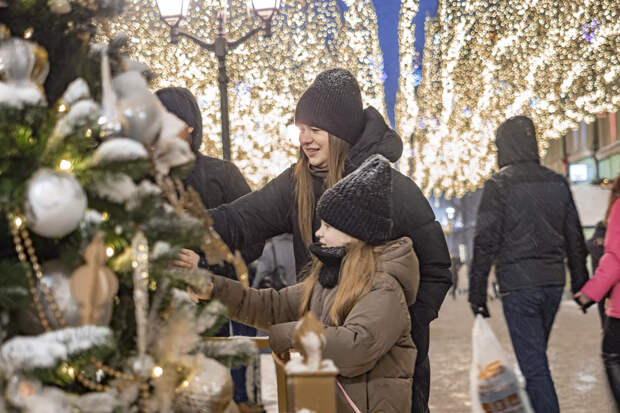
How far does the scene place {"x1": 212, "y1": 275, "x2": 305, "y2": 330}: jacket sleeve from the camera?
121 inches

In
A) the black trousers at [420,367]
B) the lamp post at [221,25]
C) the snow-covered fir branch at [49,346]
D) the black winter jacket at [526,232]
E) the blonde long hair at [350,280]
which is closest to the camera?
the snow-covered fir branch at [49,346]

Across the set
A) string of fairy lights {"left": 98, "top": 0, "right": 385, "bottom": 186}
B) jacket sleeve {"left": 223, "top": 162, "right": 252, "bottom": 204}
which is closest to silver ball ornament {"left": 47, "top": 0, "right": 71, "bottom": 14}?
jacket sleeve {"left": 223, "top": 162, "right": 252, "bottom": 204}

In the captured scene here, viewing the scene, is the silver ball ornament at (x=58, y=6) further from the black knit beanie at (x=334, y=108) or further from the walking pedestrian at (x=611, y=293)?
the walking pedestrian at (x=611, y=293)

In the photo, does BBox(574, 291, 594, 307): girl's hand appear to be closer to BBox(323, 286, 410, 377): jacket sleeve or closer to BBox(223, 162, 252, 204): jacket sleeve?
BBox(223, 162, 252, 204): jacket sleeve

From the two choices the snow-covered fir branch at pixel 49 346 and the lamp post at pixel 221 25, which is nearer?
the snow-covered fir branch at pixel 49 346

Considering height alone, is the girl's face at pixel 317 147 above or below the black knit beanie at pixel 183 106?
below

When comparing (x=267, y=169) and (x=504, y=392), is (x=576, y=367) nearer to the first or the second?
(x=504, y=392)

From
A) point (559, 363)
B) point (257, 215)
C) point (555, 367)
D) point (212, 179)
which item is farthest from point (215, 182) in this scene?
point (559, 363)

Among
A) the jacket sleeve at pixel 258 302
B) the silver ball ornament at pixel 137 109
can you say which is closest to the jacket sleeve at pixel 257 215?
the jacket sleeve at pixel 258 302

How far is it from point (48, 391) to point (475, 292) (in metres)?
4.29

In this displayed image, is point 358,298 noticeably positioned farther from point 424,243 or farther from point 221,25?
point 221,25

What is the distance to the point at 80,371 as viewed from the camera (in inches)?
66.4

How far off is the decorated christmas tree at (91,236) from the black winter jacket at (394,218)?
1.79 metres

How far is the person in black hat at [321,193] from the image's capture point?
144 inches
